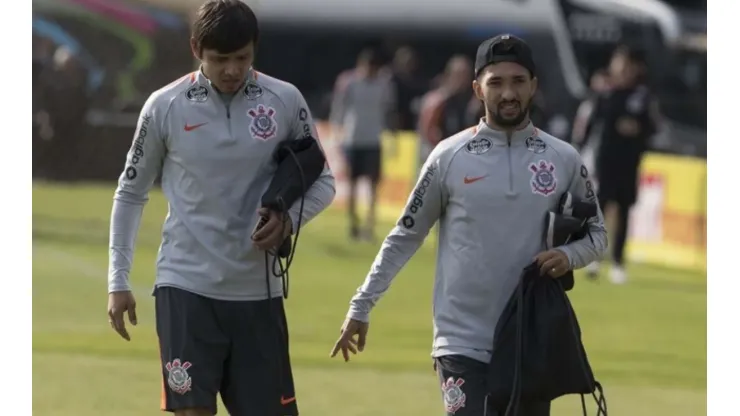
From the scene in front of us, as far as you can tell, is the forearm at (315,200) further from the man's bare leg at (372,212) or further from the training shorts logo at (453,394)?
the man's bare leg at (372,212)

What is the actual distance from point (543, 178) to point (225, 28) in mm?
1360

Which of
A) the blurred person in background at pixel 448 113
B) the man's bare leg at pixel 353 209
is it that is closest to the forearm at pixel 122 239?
the blurred person in background at pixel 448 113

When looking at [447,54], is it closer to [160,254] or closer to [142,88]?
[142,88]

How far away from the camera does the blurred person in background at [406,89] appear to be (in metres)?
29.7

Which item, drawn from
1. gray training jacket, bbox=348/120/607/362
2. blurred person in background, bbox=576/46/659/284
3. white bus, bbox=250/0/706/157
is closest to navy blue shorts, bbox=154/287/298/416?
gray training jacket, bbox=348/120/607/362

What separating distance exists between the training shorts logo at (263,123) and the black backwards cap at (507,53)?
2.85 ft

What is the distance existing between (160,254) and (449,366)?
4.21 ft

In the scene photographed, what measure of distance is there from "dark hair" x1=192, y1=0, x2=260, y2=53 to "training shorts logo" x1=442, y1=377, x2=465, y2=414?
153 cm

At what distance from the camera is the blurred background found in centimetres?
1223

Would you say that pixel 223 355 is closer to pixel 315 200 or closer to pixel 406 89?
pixel 315 200

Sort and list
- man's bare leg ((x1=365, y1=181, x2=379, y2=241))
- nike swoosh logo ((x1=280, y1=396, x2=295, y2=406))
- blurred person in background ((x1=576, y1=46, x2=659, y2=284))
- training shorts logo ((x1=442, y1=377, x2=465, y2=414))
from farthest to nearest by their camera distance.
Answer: man's bare leg ((x1=365, y1=181, x2=379, y2=241)) < blurred person in background ((x1=576, y1=46, x2=659, y2=284)) < nike swoosh logo ((x1=280, y1=396, x2=295, y2=406)) < training shorts logo ((x1=442, y1=377, x2=465, y2=414))

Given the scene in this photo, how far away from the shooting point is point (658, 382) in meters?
12.4

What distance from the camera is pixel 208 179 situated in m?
7.01

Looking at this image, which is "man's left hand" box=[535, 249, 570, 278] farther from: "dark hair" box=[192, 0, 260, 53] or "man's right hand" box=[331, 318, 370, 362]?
"dark hair" box=[192, 0, 260, 53]
